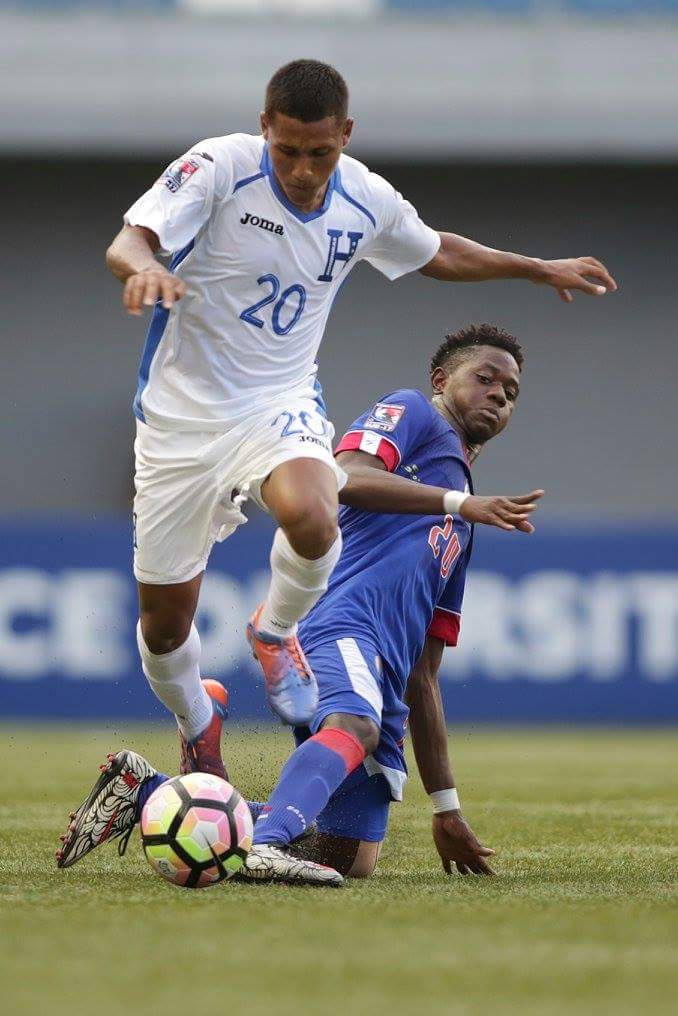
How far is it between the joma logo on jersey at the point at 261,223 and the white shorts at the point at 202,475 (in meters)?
0.48

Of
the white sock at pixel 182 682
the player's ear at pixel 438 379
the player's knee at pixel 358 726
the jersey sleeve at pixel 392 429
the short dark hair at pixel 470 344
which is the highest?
the short dark hair at pixel 470 344

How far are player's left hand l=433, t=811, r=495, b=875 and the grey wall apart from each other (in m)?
12.3

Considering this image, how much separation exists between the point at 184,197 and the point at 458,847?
2.05m

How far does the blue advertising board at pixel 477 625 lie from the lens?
11.9 meters

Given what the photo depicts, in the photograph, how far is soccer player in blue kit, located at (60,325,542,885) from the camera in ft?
14.9

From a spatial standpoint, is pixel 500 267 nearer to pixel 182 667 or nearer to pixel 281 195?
pixel 281 195

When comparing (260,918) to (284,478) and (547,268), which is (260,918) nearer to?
(284,478)

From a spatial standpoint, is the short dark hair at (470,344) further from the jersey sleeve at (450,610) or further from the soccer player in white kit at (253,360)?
the jersey sleeve at (450,610)

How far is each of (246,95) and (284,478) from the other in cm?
1281

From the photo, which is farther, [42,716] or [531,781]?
[42,716]

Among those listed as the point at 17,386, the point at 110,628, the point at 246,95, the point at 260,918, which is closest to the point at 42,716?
the point at 110,628

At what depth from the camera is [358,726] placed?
4.69 metres

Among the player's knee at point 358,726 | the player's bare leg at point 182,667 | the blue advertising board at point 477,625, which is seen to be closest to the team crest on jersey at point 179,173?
the player's bare leg at point 182,667

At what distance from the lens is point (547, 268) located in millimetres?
5363
